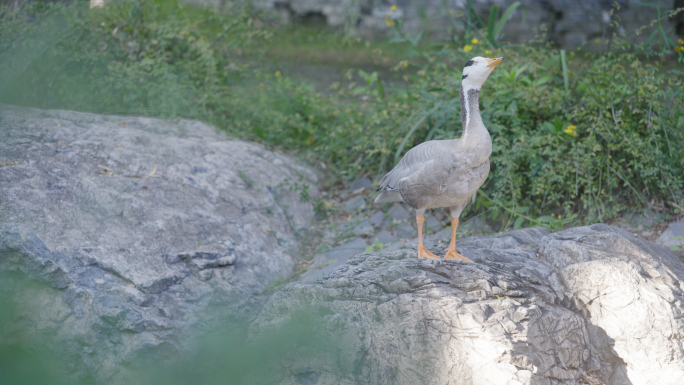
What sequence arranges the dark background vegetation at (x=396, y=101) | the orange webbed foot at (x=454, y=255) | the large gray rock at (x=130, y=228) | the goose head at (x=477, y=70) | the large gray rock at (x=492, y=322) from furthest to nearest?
the dark background vegetation at (x=396, y=101) < the orange webbed foot at (x=454, y=255) < the goose head at (x=477, y=70) < the large gray rock at (x=130, y=228) < the large gray rock at (x=492, y=322)

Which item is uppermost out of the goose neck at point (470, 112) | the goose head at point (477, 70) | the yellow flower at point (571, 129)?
the goose head at point (477, 70)

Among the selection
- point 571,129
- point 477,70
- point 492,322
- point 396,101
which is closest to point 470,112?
point 477,70

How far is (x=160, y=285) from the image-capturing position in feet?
10.9

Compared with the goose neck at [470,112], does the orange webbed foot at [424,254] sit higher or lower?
lower

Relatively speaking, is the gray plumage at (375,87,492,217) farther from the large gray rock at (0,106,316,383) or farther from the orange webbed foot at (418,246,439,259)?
the large gray rock at (0,106,316,383)

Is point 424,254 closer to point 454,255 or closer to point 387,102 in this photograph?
point 454,255

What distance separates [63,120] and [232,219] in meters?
1.86

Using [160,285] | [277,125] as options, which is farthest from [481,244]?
[277,125]

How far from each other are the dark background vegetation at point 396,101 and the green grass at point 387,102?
0.02 meters

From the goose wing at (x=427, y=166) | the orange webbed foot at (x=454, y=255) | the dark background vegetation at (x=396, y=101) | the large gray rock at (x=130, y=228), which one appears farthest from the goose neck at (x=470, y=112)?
the large gray rock at (x=130, y=228)

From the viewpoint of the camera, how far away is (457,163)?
3.14m

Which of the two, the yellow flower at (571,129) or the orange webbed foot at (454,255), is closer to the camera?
the orange webbed foot at (454,255)

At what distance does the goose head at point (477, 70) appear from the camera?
3092mm

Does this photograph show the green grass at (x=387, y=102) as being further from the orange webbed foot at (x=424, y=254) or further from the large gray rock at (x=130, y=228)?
the orange webbed foot at (x=424, y=254)
